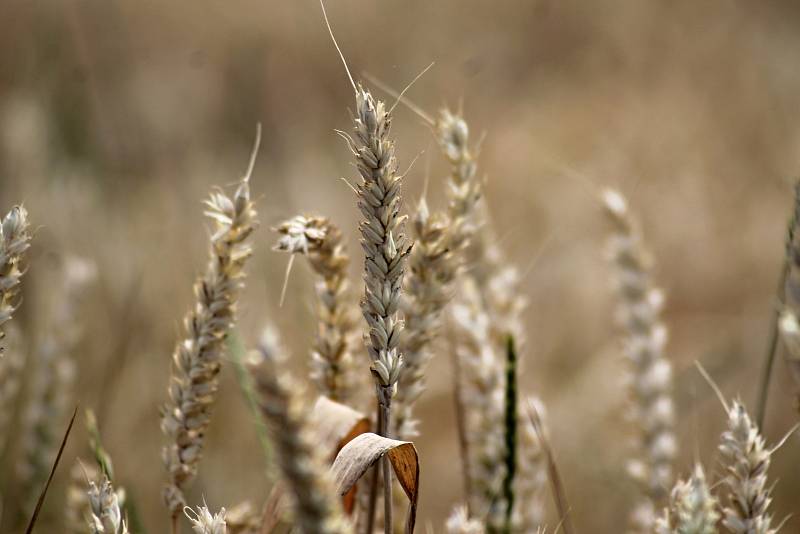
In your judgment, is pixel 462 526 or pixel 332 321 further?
pixel 332 321

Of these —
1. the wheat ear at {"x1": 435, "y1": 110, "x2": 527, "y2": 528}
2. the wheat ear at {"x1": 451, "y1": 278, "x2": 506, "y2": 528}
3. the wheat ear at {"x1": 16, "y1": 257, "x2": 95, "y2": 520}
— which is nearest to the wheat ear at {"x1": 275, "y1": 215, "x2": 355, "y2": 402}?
the wheat ear at {"x1": 435, "y1": 110, "x2": 527, "y2": 528}

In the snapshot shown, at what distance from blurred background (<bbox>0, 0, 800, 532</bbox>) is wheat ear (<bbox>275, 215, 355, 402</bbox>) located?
21cm

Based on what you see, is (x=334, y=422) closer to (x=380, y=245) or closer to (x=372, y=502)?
(x=372, y=502)

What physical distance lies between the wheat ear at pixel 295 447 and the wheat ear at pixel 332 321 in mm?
525

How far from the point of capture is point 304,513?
0.45 m

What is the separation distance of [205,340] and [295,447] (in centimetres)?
46

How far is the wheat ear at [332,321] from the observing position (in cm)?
99

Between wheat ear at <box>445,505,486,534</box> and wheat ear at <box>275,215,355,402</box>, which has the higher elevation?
wheat ear at <box>275,215,355,402</box>

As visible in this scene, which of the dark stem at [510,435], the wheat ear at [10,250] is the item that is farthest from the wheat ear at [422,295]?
the wheat ear at [10,250]

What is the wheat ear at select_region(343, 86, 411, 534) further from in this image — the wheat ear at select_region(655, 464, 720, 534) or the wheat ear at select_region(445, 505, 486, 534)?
the wheat ear at select_region(655, 464, 720, 534)

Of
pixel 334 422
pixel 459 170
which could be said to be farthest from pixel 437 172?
pixel 334 422

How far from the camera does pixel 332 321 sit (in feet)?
3.36

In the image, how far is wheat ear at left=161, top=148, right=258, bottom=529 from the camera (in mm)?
837

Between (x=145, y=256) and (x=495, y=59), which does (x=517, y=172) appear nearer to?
(x=495, y=59)
